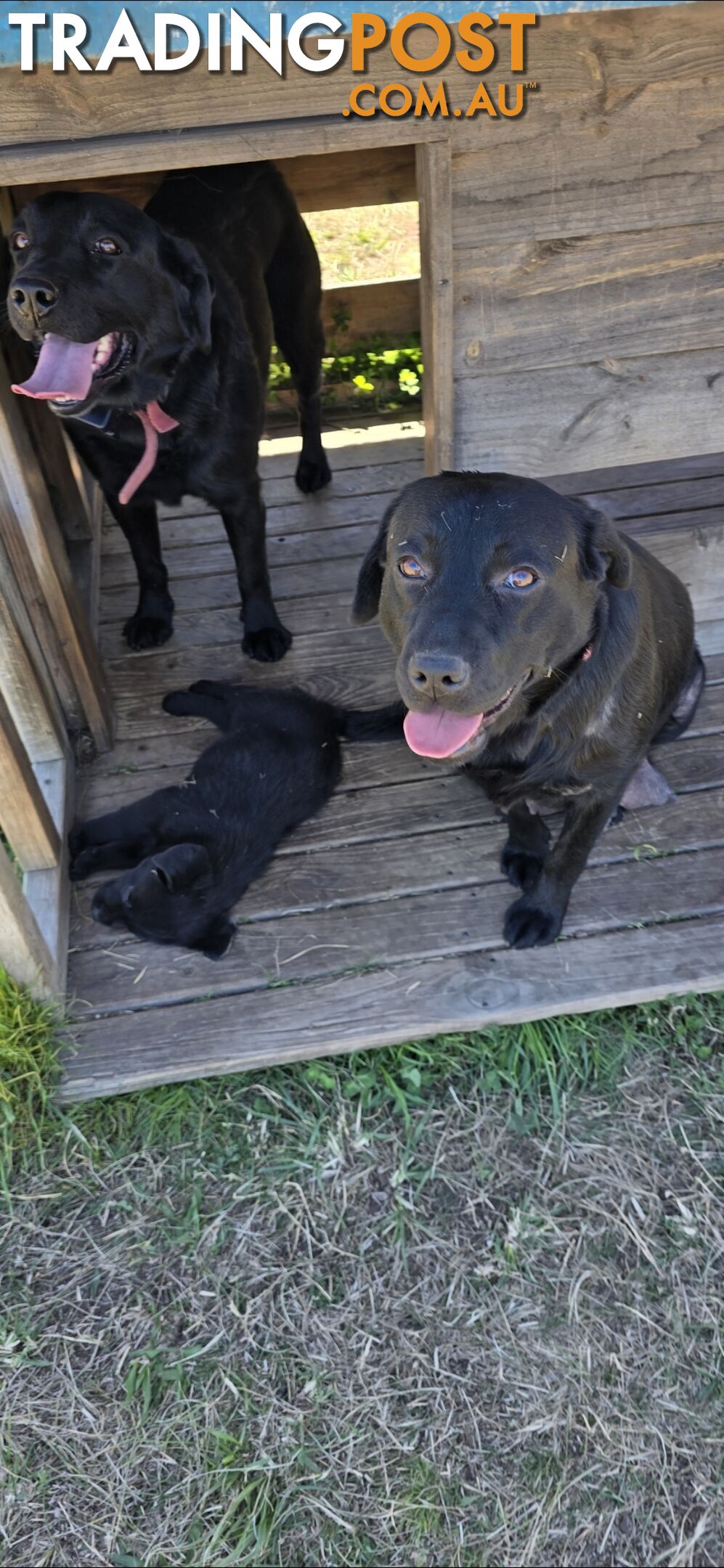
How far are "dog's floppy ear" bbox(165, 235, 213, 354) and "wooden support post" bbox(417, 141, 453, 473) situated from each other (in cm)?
54

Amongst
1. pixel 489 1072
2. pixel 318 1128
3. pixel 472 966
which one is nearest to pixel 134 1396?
pixel 318 1128

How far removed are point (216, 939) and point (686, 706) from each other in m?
1.43

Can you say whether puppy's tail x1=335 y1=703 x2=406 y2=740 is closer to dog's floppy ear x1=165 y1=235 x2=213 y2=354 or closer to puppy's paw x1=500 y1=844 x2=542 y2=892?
puppy's paw x1=500 y1=844 x2=542 y2=892

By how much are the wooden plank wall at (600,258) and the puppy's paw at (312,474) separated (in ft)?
4.69

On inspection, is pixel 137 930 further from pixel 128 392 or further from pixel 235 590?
pixel 235 590

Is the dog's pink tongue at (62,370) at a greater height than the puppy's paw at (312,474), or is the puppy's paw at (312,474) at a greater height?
the dog's pink tongue at (62,370)

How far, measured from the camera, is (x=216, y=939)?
8.61 feet

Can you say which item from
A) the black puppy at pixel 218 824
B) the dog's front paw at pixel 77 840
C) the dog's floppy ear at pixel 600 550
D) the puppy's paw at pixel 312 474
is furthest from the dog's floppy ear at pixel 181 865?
the puppy's paw at pixel 312 474

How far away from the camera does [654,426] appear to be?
289cm

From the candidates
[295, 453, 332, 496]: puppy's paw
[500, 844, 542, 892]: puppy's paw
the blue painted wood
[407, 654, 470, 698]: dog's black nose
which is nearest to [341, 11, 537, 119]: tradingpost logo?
the blue painted wood

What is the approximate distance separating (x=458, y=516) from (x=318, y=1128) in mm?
1326

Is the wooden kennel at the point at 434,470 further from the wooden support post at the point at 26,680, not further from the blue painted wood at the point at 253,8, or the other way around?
the blue painted wood at the point at 253,8

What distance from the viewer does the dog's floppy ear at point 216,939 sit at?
8.59ft

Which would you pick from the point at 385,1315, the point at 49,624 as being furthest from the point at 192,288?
the point at 385,1315
